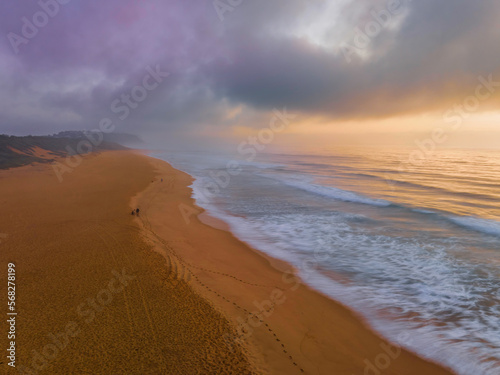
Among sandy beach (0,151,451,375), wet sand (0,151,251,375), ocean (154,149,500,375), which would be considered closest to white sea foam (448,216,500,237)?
ocean (154,149,500,375)

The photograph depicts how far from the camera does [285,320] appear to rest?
18.3 ft

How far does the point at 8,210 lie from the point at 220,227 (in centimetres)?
1056

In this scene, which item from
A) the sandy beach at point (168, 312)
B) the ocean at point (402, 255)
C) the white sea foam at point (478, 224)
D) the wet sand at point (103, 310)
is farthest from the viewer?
the white sea foam at point (478, 224)

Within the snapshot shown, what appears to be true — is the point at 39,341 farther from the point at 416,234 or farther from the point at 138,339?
the point at 416,234

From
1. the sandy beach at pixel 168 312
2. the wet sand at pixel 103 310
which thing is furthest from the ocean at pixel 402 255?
the wet sand at pixel 103 310

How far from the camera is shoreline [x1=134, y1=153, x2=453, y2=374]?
454 cm

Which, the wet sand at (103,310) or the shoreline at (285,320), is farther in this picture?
the shoreline at (285,320)

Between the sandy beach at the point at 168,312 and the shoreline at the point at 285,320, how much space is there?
0.02 metres

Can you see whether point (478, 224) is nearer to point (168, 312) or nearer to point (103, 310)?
point (168, 312)

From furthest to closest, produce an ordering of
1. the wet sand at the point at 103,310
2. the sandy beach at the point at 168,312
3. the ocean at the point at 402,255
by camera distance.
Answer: the ocean at the point at 402,255 < the sandy beach at the point at 168,312 < the wet sand at the point at 103,310

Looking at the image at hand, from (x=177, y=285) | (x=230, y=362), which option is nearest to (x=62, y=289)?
(x=177, y=285)

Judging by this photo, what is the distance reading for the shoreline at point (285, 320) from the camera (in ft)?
14.9

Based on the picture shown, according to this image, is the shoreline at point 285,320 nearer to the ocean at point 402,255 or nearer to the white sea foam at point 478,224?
the ocean at point 402,255

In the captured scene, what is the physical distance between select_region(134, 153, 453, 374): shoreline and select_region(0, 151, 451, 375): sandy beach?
0.02 meters
